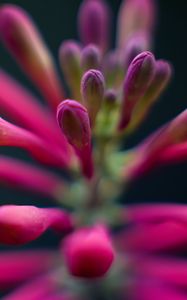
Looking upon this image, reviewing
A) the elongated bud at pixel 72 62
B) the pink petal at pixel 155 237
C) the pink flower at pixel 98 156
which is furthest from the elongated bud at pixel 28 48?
the pink petal at pixel 155 237

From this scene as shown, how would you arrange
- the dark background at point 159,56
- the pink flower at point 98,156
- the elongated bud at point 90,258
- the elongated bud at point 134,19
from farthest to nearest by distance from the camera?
1. the dark background at point 159,56
2. the elongated bud at point 134,19
3. the pink flower at point 98,156
4. the elongated bud at point 90,258

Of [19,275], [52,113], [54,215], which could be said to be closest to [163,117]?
[52,113]

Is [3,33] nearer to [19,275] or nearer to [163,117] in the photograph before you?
[19,275]

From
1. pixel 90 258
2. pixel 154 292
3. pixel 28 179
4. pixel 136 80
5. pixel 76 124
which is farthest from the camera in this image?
pixel 28 179

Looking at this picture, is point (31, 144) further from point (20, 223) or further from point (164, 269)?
point (164, 269)

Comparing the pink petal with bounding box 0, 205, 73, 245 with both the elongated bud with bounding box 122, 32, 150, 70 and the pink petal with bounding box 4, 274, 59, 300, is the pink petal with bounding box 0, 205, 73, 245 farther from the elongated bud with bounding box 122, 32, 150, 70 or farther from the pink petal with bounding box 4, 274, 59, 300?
the elongated bud with bounding box 122, 32, 150, 70

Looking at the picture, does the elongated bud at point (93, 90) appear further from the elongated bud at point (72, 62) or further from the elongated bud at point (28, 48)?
the elongated bud at point (28, 48)

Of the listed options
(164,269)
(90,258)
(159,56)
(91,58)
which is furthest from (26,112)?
(159,56)
